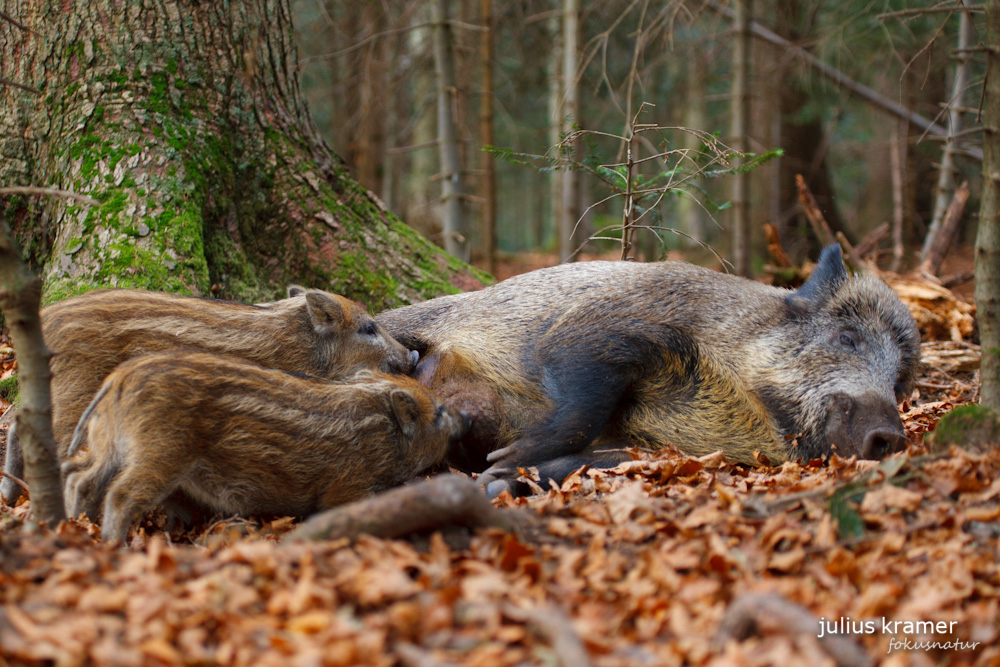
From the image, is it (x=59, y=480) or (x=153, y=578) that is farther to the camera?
(x=59, y=480)

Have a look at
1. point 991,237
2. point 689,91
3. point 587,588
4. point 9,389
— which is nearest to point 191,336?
point 9,389

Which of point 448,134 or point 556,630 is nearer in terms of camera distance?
point 556,630

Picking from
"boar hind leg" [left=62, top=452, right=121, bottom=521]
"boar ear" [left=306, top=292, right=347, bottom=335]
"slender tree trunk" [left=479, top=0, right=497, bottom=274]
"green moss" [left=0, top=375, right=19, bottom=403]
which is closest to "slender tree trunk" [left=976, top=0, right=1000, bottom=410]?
"boar ear" [left=306, top=292, right=347, bottom=335]

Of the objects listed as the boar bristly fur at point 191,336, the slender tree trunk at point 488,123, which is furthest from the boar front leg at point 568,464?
the slender tree trunk at point 488,123

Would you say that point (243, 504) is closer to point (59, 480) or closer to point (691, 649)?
point (59, 480)

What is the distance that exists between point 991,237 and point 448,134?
5.92 metres

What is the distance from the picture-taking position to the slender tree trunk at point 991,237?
4363mm

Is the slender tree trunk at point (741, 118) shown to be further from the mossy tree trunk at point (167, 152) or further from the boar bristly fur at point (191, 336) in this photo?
the boar bristly fur at point (191, 336)

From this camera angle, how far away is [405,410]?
170 inches

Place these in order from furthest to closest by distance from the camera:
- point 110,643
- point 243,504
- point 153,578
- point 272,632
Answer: point 243,504, point 153,578, point 272,632, point 110,643

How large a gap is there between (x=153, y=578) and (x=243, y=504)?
1.47 m

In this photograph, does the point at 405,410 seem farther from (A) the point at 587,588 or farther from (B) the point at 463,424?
(A) the point at 587,588

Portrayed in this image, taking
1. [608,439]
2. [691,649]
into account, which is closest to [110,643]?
[691,649]

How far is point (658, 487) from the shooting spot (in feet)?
12.7
